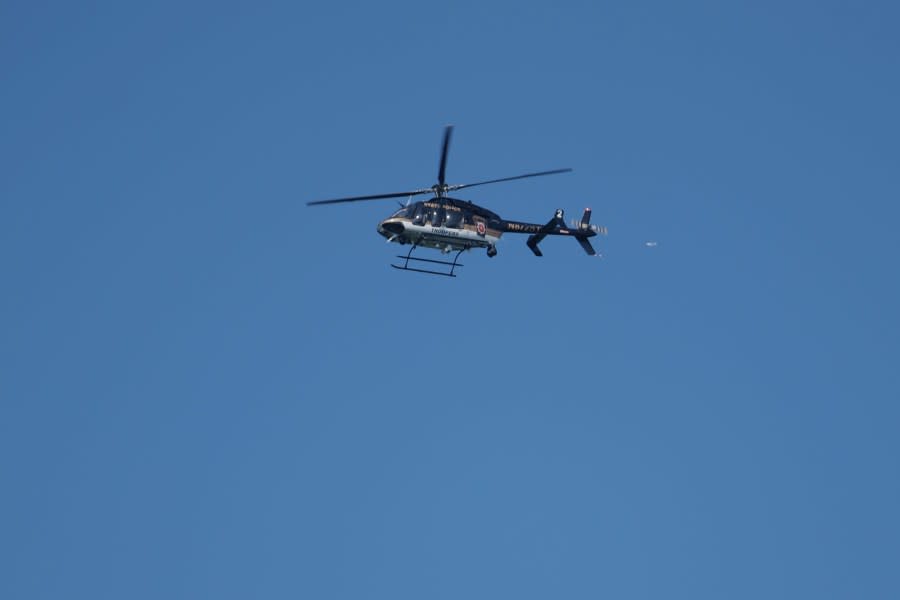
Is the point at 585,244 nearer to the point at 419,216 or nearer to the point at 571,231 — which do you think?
the point at 571,231

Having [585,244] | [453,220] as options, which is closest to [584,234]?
[585,244]

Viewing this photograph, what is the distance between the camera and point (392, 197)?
31.1 m

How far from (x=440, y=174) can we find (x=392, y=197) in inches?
50.2

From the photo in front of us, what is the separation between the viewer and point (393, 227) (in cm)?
3145

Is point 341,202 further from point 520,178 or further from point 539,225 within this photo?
point 539,225

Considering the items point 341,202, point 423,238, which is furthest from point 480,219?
point 341,202

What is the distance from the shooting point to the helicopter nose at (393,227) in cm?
3141

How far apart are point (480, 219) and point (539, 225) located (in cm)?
209

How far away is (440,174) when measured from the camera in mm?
31516

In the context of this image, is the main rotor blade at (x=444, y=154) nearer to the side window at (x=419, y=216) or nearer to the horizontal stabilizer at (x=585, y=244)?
the side window at (x=419, y=216)

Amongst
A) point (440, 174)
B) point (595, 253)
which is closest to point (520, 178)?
point (440, 174)

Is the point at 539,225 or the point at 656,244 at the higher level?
the point at 539,225

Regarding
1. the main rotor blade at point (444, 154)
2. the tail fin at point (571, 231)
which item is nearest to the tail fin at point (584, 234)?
the tail fin at point (571, 231)

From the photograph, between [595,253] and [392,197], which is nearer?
[392,197]
